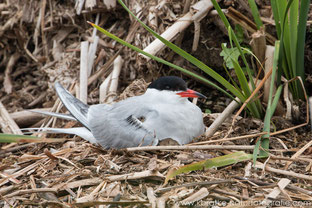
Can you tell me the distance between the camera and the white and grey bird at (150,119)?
3.07 metres

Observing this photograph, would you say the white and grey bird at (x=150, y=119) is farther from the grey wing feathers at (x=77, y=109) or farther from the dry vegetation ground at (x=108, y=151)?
the dry vegetation ground at (x=108, y=151)

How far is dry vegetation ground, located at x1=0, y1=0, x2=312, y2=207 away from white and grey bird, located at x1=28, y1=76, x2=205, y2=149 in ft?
0.49

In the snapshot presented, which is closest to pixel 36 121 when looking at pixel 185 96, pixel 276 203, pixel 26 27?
pixel 26 27

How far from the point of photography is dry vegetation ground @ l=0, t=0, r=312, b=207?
7.70 feet

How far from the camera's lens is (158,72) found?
3.96 m

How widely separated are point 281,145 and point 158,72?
1.45 metres

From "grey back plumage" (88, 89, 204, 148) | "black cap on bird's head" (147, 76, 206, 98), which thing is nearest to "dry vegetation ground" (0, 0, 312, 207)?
"grey back plumage" (88, 89, 204, 148)

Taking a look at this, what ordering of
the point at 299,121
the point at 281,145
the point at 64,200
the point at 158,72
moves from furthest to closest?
the point at 158,72, the point at 299,121, the point at 281,145, the point at 64,200

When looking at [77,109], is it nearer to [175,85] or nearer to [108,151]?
[108,151]

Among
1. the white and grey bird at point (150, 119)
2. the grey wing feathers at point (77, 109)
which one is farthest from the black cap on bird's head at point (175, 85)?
the grey wing feathers at point (77, 109)

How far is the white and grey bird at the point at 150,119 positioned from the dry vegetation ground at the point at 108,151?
149mm

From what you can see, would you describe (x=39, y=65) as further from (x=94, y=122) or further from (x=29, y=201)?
(x=29, y=201)

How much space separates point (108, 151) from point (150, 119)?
1.30 feet

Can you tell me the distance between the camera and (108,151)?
301cm
